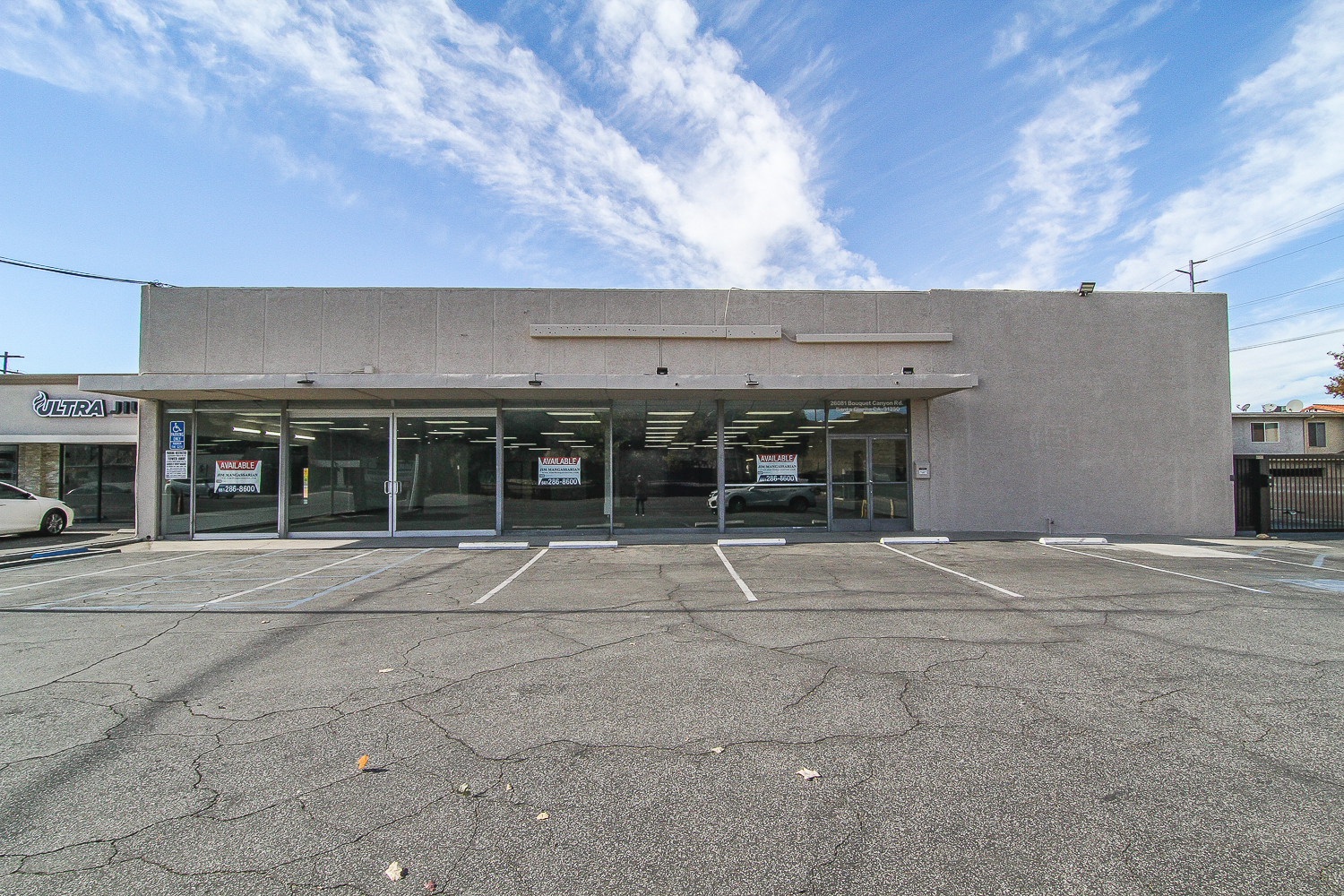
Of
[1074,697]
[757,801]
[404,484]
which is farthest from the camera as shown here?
[404,484]

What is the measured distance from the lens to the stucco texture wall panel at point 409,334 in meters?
15.1

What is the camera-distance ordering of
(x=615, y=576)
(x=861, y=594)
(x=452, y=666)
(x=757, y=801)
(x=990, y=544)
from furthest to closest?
(x=990, y=544) → (x=615, y=576) → (x=861, y=594) → (x=452, y=666) → (x=757, y=801)

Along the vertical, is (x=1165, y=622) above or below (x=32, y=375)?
below

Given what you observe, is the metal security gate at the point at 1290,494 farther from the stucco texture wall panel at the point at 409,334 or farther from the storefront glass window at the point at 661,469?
the stucco texture wall panel at the point at 409,334

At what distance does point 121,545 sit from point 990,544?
63.8ft

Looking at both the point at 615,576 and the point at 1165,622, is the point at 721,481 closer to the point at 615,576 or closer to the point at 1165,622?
the point at 615,576

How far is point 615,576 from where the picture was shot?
9820 millimetres

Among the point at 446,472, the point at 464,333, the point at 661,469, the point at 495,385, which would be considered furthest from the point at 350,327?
the point at 661,469

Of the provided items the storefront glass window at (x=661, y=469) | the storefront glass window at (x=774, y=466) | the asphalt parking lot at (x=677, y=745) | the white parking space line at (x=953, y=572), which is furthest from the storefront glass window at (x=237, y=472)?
the white parking space line at (x=953, y=572)

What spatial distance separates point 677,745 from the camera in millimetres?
3812

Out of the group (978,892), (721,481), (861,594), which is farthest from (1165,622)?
(721,481)

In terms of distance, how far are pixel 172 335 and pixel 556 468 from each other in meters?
9.85

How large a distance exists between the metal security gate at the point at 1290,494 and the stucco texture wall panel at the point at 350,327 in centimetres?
2316

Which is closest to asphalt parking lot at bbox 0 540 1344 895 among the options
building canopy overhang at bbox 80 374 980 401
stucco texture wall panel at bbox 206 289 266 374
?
building canopy overhang at bbox 80 374 980 401
